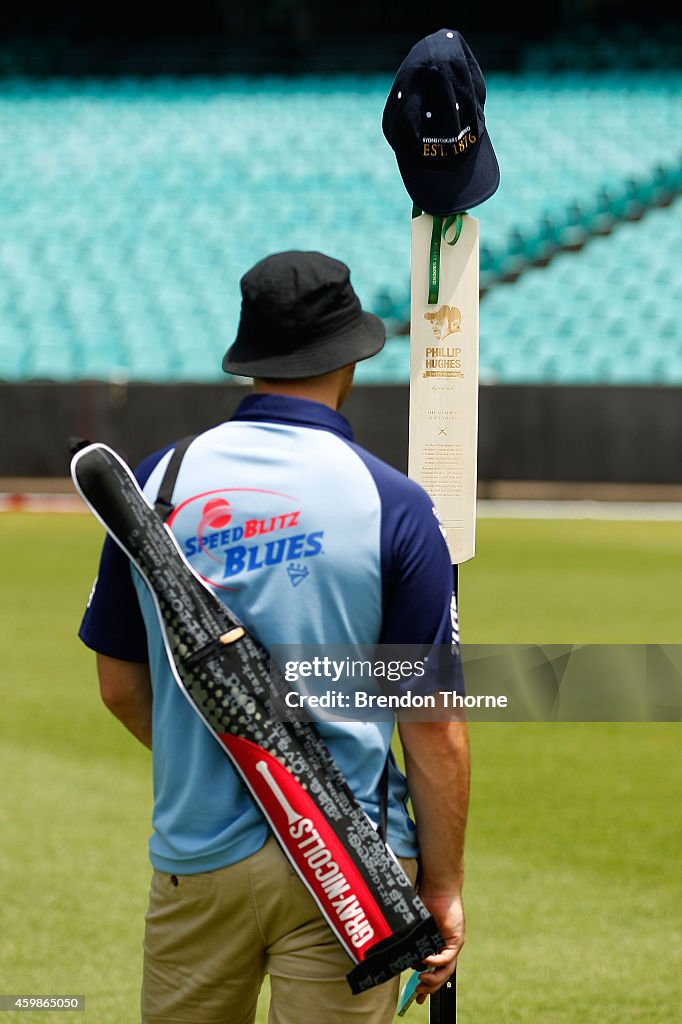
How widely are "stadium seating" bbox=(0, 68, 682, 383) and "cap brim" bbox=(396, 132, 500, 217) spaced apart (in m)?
14.4

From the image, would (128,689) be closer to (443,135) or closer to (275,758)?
(275,758)

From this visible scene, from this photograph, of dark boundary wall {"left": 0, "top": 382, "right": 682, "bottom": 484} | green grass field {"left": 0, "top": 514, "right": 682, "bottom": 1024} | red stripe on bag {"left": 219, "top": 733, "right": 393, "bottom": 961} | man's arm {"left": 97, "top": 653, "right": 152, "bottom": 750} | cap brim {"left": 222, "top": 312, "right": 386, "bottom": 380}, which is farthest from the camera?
dark boundary wall {"left": 0, "top": 382, "right": 682, "bottom": 484}

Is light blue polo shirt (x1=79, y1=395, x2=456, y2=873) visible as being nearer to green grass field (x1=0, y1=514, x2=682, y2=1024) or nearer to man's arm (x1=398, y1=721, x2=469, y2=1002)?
man's arm (x1=398, y1=721, x2=469, y2=1002)

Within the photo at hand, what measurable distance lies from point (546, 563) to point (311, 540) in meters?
10.8

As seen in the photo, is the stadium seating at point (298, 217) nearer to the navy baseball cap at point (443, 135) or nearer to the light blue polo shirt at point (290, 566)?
the navy baseball cap at point (443, 135)

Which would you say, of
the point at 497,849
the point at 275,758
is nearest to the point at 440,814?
the point at 275,758

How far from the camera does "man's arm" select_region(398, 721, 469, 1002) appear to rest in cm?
234

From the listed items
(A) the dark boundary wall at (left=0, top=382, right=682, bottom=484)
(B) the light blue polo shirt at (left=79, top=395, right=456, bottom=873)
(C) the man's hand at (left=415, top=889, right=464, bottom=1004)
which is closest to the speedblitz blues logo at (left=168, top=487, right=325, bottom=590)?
(B) the light blue polo shirt at (left=79, top=395, right=456, bottom=873)

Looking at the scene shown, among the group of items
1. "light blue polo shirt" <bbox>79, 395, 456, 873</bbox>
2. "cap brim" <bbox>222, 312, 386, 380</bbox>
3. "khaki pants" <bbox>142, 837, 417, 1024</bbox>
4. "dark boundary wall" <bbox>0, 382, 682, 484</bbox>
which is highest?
"cap brim" <bbox>222, 312, 386, 380</bbox>

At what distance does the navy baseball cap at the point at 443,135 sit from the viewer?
3014mm

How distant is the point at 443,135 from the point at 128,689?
1.31 m

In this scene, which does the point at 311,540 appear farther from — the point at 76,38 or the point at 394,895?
the point at 76,38

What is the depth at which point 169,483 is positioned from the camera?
92.7 inches

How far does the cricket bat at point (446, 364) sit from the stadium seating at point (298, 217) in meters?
14.4
